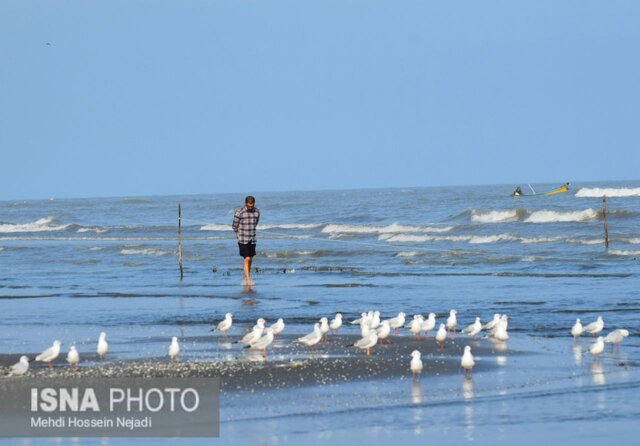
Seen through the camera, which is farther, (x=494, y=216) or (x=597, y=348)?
(x=494, y=216)

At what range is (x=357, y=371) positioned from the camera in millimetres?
12539

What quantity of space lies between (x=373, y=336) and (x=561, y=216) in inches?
1396

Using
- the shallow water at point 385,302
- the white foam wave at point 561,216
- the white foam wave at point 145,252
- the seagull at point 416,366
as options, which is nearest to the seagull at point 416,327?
the shallow water at point 385,302

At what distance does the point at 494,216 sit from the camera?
51.8 metres

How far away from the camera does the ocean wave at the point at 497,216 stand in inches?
1994

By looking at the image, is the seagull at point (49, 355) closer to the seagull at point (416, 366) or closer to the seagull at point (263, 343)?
the seagull at point (263, 343)

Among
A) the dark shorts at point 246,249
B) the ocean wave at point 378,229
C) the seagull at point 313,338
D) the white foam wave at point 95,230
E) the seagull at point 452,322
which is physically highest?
the dark shorts at point 246,249

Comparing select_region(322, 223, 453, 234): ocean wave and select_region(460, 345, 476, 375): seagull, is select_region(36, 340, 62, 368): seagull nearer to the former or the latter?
select_region(460, 345, 476, 375): seagull

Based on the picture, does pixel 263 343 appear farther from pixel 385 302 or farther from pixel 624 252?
pixel 624 252

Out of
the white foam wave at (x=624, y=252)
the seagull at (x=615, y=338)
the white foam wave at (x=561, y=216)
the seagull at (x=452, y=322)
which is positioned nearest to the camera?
the seagull at (x=615, y=338)

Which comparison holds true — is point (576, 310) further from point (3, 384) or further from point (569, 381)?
point (3, 384)

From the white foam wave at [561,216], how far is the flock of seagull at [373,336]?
1227 inches

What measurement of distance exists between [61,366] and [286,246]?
89.1ft

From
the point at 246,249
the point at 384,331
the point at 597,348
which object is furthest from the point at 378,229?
the point at 597,348
